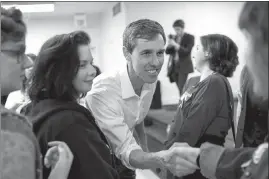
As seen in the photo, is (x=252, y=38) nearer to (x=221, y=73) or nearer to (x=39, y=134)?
(x=39, y=134)

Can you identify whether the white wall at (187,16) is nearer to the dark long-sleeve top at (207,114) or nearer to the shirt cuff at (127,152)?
the dark long-sleeve top at (207,114)

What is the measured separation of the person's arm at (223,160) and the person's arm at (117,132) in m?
0.48

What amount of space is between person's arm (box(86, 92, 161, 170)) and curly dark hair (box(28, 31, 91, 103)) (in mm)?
491

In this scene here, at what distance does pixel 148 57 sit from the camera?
6.47 ft

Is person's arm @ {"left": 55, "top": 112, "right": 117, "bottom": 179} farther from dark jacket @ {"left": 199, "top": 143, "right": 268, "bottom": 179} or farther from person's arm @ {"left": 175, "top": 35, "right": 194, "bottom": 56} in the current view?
person's arm @ {"left": 175, "top": 35, "right": 194, "bottom": 56}

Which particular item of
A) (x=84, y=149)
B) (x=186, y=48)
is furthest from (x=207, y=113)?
(x=186, y=48)

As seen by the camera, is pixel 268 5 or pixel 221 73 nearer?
pixel 268 5

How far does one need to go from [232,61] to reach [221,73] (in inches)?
4.6

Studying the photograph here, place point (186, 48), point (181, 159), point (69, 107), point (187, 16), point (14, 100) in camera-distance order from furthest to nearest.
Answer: point (187, 16) < point (186, 48) < point (14, 100) < point (181, 159) < point (69, 107)

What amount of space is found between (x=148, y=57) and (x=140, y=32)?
0.14 metres

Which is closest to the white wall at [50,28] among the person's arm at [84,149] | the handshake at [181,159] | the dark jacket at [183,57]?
the dark jacket at [183,57]

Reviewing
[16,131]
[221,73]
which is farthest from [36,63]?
[221,73]

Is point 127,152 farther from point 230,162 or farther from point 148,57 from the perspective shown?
point 230,162

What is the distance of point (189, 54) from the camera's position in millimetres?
6434
